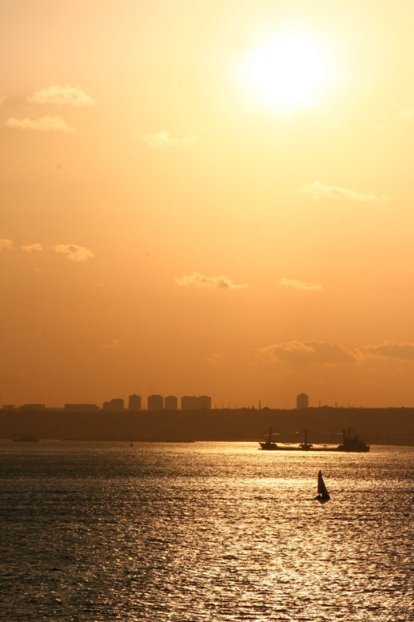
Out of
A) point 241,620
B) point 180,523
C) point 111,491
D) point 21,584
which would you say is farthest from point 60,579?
point 111,491

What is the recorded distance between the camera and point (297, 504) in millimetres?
153125

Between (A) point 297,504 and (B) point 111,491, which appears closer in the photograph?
(A) point 297,504

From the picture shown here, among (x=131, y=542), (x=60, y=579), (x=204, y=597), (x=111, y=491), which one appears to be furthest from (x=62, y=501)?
(x=204, y=597)

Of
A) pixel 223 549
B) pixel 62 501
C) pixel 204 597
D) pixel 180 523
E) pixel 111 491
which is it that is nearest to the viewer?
pixel 204 597

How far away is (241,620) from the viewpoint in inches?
2372

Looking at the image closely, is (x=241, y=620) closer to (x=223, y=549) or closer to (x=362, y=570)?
(x=362, y=570)

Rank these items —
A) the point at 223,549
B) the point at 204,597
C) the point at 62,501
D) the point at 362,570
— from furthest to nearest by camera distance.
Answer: the point at 62,501 < the point at 223,549 < the point at 362,570 < the point at 204,597

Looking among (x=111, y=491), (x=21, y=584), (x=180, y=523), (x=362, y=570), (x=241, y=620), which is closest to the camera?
(x=241, y=620)

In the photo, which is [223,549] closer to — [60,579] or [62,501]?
[60,579]

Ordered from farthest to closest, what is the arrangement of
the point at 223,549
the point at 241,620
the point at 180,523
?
1. the point at 180,523
2. the point at 223,549
3. the point at 241,620

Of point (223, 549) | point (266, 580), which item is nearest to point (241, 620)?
point (266, 580)

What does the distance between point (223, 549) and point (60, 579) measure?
2175cm

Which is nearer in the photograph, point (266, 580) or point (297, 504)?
point (266, 580)

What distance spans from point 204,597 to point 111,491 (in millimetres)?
113324
